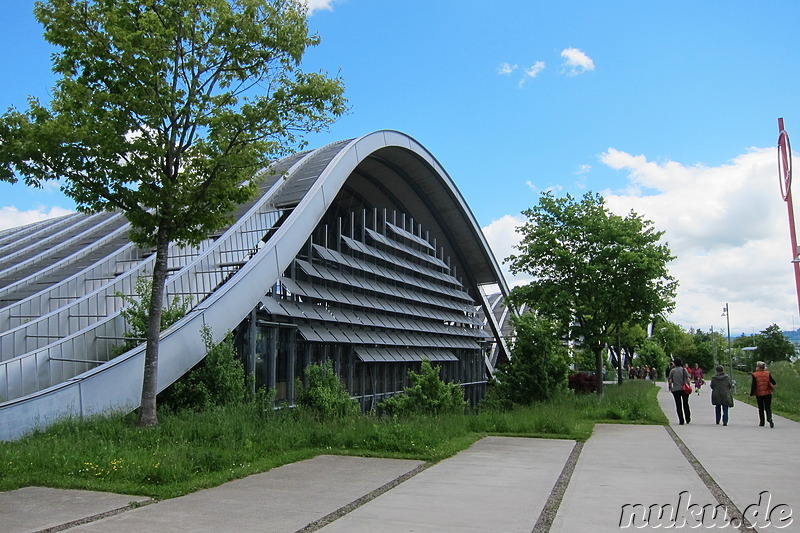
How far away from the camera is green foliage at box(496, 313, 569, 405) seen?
1980 centimetres

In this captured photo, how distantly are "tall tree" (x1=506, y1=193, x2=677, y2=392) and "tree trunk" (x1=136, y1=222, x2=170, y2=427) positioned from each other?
14921 millimetres

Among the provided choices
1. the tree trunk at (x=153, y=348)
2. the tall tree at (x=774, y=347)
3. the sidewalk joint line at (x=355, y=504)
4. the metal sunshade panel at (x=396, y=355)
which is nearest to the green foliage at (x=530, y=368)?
the metal sunshade panel at (x=396, y=355)

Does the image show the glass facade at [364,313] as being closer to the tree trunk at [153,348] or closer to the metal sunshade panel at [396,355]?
the metal sunshade panel at [396,355]

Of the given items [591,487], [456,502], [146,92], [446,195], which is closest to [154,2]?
[146,92]

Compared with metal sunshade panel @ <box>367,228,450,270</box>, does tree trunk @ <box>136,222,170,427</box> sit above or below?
below

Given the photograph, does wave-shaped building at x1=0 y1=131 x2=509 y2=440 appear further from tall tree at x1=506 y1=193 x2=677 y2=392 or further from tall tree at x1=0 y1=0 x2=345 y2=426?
tall tree at x1=506 y1=193 x2=677 y2=392

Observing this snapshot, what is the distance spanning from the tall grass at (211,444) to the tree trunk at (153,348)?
0.92 feet

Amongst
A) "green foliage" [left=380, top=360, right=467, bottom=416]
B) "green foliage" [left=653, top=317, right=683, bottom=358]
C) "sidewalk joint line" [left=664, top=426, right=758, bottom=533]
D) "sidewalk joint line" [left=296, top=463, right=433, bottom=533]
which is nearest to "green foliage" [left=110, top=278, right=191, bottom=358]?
"green foliage" [left=380, top=360, right=467, bottom=416]

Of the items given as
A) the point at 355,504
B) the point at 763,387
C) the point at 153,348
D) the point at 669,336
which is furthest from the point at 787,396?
the point at 669,336

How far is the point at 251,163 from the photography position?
1088 centimetres

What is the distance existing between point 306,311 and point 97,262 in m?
6.44

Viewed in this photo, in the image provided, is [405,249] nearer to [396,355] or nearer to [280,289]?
[396,355]

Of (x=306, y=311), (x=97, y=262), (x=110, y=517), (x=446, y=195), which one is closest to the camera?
(x=110, y=517)

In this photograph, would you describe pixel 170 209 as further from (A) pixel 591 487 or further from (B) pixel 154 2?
Answer: (A) pixel 591 487
